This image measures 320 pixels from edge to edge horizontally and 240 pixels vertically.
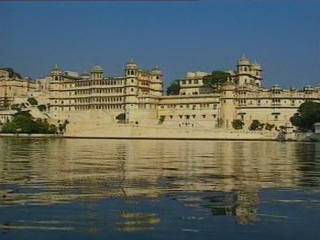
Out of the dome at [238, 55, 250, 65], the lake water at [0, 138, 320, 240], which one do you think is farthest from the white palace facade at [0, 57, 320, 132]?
the lake water at [0, 138, 320, 240]

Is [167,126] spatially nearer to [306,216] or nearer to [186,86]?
[186,86]

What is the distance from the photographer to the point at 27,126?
272 ft

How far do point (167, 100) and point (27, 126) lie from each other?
2190 centimetres

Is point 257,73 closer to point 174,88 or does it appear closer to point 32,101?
point 174,88

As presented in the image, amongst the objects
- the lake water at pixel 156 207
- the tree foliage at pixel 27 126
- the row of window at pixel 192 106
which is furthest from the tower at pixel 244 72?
the lake water at pixel 156 207

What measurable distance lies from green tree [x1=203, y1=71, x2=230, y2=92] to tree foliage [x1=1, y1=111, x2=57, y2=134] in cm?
2758

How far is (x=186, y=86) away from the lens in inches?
4003

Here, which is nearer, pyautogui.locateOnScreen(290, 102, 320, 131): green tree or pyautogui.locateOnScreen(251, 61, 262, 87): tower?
pyautogui.locateOnScreen(290, 102, 320, 131): green tree

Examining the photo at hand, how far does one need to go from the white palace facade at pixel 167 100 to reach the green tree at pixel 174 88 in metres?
3.25

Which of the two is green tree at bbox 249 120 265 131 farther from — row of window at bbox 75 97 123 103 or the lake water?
the lake water

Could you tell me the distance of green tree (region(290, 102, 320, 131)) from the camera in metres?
73.8

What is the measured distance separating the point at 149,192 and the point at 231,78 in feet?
289

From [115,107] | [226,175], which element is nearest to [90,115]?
[115,107]

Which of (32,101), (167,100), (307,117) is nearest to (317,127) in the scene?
(307,117)
